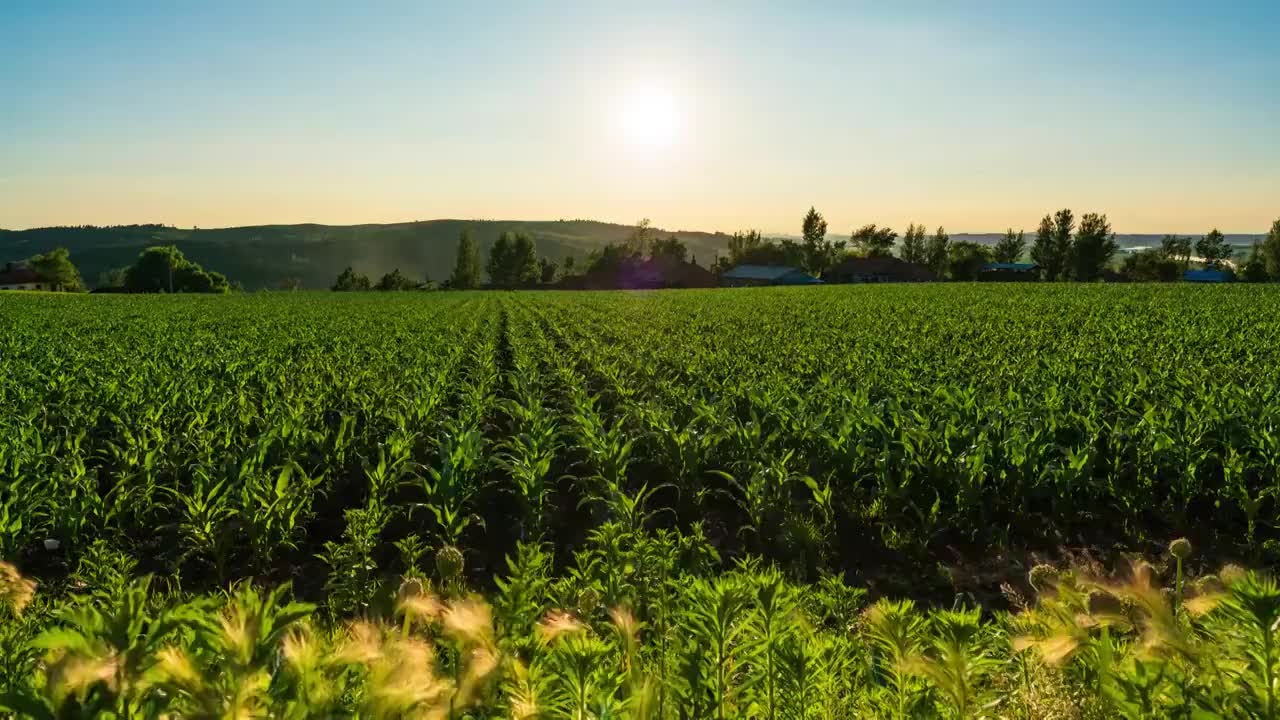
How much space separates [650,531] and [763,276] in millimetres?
108314

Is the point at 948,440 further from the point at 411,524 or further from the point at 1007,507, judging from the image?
the point at 411,524

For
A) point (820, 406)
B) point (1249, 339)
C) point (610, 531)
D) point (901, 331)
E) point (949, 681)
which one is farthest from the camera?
point (901, 331)

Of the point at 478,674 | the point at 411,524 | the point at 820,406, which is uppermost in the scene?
the point at 478,674

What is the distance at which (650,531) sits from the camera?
293 inches

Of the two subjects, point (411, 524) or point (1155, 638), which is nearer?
point (1155, 638)

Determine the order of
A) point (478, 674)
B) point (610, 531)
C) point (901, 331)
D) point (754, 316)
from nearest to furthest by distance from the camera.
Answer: point (478, 674) → point (610, 531) → point (901, 331) → point (754, 316)

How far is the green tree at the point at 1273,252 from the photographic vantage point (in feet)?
327

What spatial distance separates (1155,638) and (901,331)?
21.0m

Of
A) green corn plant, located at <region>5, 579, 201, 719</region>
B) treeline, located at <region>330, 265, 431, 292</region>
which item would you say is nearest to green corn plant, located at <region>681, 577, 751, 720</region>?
green corn plant, located at <region>5, 579, 201, 719</region>

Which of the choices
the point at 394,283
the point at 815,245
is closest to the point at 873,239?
the point at 815,245

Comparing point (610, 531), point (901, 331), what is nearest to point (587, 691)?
point (610, 531)

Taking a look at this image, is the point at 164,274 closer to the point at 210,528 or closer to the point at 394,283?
the point at 394,283

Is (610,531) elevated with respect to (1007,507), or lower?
elevated

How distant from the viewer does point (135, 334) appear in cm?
2269
